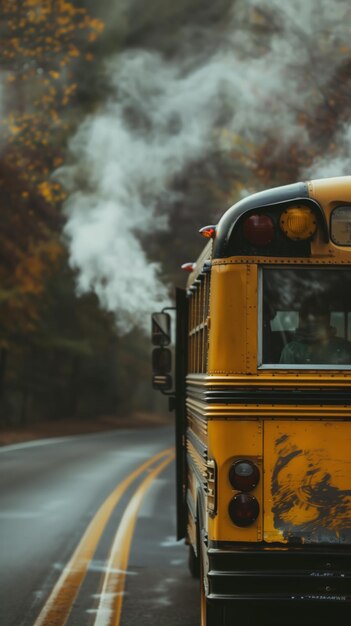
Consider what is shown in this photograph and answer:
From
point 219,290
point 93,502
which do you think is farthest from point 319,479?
point 93,502

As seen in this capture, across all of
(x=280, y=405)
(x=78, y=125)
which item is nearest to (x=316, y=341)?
(x=280, y=405)

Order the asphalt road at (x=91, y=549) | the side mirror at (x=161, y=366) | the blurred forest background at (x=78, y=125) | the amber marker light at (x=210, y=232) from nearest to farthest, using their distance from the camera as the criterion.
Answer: the amber marker light at (x=210, y=232) < the asphalt road at (x=91, y=549) < the side mirror at (x=161, y=366) < the blurred forest background at (x=78, y=125)

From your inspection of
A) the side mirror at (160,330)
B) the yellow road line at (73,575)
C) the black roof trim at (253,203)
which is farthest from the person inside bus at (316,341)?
the side mirror at (160,330)

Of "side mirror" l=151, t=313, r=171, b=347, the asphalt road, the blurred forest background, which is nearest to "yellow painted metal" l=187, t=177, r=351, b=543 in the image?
the asphalt road

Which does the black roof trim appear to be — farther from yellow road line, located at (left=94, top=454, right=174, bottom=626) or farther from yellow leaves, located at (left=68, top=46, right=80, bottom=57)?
yellow leaves, located at (left=68, top=46, right=80, bottom=57)

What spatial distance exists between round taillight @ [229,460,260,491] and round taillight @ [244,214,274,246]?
3.60ft

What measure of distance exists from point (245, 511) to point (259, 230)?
1.39 meters

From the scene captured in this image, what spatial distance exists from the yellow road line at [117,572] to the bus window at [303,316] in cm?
242

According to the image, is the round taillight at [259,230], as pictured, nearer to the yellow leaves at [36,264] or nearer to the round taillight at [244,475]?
the round taillight at [244,475]

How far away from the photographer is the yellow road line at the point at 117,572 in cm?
721

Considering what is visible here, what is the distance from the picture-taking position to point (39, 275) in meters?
36.9

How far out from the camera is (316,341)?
560 cm

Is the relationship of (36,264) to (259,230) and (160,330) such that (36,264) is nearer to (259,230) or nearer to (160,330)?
(160,330)

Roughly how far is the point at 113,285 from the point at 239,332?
1601 cm
